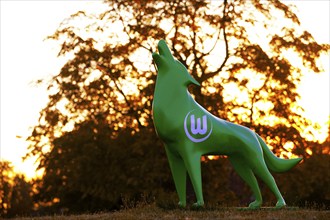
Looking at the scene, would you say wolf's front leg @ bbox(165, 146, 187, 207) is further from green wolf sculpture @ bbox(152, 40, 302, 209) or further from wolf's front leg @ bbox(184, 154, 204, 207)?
wolf's front leg @ bbox(184, 154, 204, 207)

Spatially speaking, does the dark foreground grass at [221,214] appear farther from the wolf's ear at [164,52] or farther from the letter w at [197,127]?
the wolf's ear at [164,52]

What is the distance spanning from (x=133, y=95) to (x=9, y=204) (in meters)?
12.5

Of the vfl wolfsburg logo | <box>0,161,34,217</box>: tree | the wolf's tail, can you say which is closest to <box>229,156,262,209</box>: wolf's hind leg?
the wolf's tail

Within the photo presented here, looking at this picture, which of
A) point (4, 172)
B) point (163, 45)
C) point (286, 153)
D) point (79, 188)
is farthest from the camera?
point (4, 172)

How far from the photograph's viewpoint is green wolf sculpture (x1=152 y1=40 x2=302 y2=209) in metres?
10.4

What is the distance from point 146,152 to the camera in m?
18.8

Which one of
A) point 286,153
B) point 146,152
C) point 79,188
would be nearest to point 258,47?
point 286,153

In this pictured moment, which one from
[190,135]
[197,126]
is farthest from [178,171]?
[197,126]

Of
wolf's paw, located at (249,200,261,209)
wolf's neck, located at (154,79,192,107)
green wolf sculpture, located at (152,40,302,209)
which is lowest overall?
wolf's paw, located at (249,200,261,209)

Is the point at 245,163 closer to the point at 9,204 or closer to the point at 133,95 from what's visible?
the point at 133,95

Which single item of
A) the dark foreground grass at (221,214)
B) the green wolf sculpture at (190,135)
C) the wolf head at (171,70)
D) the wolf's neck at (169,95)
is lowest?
the dark foreground grass at (221,214)

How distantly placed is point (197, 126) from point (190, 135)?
0.68 ft

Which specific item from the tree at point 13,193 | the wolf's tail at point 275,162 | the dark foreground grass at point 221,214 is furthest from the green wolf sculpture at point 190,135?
the tree at point 13,193

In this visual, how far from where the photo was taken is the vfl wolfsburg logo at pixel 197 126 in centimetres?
1043
